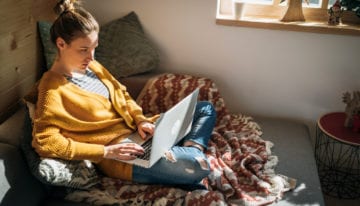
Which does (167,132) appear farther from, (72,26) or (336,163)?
(336,163)

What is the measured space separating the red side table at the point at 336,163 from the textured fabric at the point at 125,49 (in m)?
0.94

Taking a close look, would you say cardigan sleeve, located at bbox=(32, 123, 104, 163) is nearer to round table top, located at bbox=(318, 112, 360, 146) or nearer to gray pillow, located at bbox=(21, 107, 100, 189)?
gray pillow, located at bbox=(21, 107, 100, 189)

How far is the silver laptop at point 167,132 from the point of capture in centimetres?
133

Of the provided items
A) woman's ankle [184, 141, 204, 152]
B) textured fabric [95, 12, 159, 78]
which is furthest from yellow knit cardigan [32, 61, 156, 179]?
textured fabric [95, 12, 159, 78]

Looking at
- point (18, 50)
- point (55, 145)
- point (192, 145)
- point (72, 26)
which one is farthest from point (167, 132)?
point (18, 50)

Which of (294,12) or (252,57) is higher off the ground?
(294,12)

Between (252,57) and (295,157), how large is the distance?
0.59 metres

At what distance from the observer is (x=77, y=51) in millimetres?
1427

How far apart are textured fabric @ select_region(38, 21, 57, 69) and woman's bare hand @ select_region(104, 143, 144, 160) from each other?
0.63 m

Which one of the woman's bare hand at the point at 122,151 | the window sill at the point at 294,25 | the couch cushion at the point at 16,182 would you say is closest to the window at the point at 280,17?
the window sill at the point at 294,25

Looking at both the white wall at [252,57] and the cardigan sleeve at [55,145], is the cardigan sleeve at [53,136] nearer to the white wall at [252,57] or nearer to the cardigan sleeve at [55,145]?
the cardigan sleeve at [55,145]

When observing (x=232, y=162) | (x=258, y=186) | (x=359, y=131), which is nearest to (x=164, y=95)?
(x=232, y=162)

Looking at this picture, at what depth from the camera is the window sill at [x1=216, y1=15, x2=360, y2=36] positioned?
6.17 feet

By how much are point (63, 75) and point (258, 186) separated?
2.85 ft
